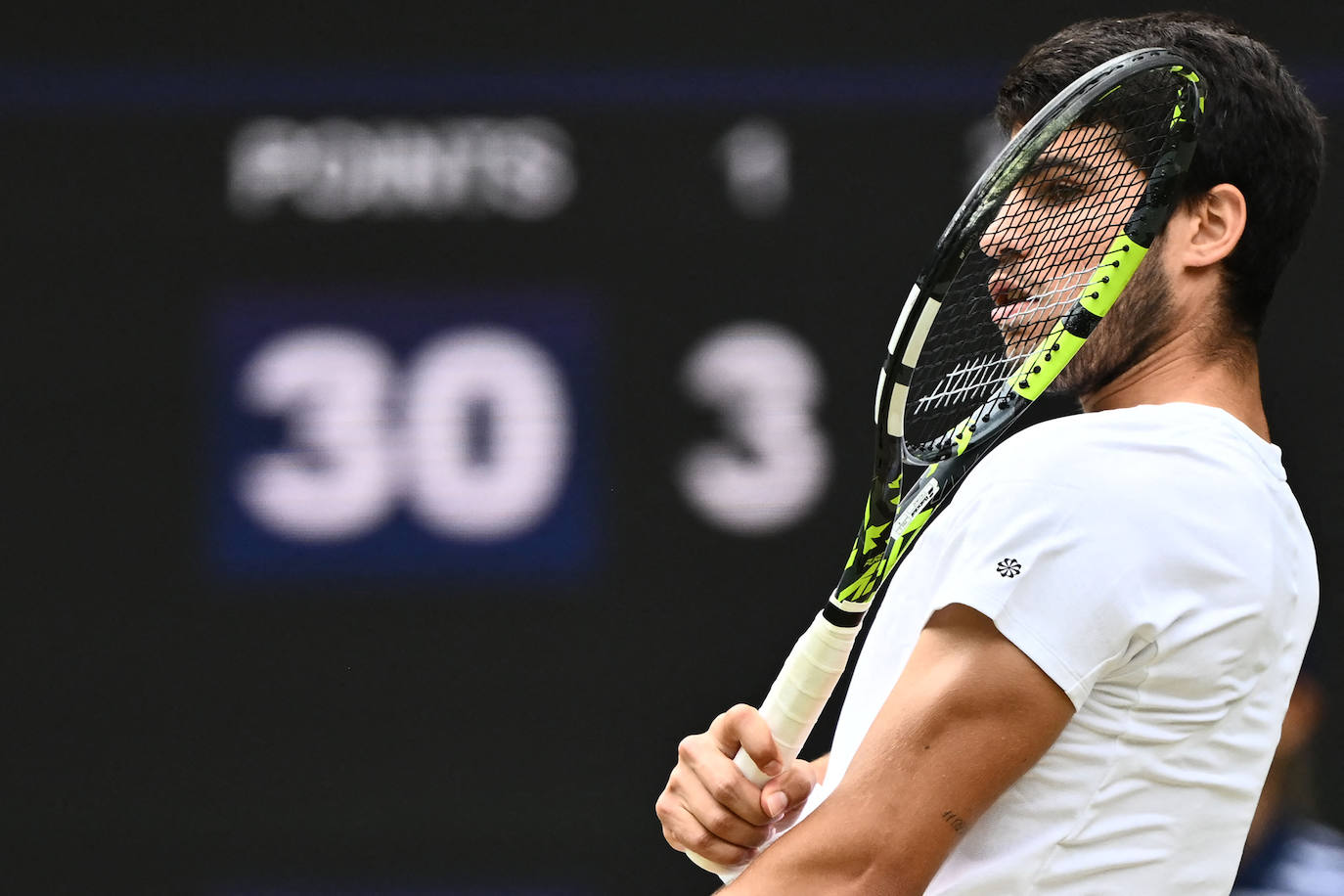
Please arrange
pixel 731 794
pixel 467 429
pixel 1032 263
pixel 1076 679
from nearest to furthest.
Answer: pixel 1076 679, pixel 731 794, pixel 1032 263, pixel 467 429

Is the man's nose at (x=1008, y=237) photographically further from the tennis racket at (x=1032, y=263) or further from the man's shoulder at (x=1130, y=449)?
the man's shoulder at (x=1130, y=449)

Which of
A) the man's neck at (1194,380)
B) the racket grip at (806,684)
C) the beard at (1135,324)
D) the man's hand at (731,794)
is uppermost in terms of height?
the beard at (1135,324)

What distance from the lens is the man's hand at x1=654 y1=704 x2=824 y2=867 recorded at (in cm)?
124

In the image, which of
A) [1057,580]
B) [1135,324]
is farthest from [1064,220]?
[1057,580]

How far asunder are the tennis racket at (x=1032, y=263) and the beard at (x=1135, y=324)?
0.02 m

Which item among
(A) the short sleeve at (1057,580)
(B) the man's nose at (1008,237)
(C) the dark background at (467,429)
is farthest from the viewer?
(C) the dark background at (467,429)

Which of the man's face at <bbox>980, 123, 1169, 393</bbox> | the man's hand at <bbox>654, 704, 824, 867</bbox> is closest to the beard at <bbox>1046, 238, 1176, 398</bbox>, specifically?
the man's face at <bbox>980, 123, 1169, 393</bbox>

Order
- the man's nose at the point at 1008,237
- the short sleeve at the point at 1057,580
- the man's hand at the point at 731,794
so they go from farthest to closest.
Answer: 1. the man's nose at the point at 1008,237
2. the man's hand at the point at 731,794
3. the short sleeve at the point at 1057,580

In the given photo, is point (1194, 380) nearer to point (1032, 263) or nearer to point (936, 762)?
point (1032, 263)

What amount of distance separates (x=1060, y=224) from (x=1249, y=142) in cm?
16

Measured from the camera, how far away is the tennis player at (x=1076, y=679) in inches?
41.6

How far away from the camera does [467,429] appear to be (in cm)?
278

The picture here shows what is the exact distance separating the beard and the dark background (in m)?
1.43

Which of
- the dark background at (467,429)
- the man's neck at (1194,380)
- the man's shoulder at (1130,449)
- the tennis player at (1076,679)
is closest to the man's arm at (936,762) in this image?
the tennis player at (1076,679)
